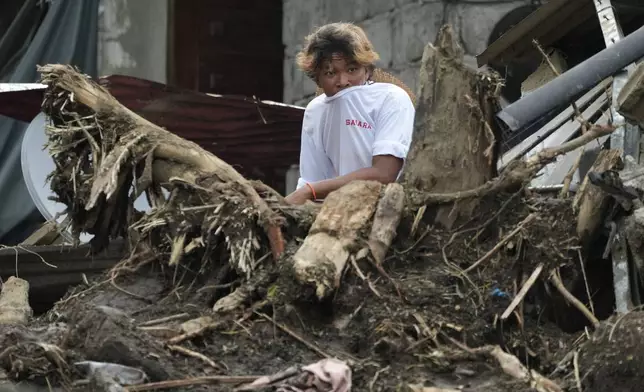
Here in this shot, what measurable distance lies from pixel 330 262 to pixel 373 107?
4.13 feet

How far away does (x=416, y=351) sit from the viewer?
9.59 feet

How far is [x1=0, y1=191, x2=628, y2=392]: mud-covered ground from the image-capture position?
2.83 meters

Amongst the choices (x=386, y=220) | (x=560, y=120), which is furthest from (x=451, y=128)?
(x=560, y=120)

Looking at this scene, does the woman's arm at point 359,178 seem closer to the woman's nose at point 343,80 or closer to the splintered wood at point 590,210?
the woman's nose at point 343,80

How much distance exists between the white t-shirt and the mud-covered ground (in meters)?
0.85

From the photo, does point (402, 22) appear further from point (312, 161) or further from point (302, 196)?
point (302, 196)

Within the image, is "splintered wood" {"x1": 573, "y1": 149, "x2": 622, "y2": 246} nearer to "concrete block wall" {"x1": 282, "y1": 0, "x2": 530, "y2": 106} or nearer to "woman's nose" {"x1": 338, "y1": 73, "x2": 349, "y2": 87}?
"woman's nose" {"x1": 338, "y1": 73, "x2": 349, "y2": 87}

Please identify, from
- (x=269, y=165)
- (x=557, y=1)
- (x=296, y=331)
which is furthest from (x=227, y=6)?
(x=296, y=331)

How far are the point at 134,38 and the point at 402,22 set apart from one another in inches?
96.1

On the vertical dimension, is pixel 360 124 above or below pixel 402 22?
below

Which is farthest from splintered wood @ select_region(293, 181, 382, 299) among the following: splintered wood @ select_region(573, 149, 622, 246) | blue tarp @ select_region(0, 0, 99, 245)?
blue tarp @ select_region(0, 0, 99, 245)

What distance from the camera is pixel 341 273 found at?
3.14m

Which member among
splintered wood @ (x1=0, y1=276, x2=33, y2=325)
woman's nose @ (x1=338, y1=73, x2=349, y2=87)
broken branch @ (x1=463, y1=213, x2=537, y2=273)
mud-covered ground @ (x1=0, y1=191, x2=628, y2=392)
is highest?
woman's nose @ (x1=338, y1=73, x2=349, y2=87)

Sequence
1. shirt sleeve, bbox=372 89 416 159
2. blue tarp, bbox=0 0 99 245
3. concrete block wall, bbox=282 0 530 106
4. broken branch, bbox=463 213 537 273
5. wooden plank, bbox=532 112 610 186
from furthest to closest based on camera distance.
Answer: blue tarp, bbox=0 0 99 245 → concrete block wall, bbox=282 0 530 106 → wooden plank, bbox=532 112 610 186 → shirt sleeve, bbox=372 89 416 159 → broken branch, bbox=463 213 537 273
